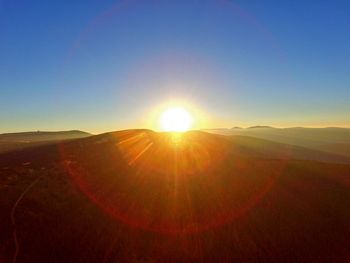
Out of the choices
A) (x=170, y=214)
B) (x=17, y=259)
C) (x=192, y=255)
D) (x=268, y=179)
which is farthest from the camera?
(x=268, y=179)

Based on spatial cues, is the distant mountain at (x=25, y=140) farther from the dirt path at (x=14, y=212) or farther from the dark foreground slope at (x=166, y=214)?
the dirt path at (x=14, y=212)

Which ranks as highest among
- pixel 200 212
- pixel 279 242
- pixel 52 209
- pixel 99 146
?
pixel 99 146

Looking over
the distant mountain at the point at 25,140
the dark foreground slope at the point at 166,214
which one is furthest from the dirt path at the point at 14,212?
the distant mountain at the point at 25,140

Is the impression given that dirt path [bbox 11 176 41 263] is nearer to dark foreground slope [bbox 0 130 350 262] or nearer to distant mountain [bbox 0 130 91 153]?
dark foreground slope [bbox 0 130 350 262]

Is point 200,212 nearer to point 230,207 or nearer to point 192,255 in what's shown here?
point 230,207

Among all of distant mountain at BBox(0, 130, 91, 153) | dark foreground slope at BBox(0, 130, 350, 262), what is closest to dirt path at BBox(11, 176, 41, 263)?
dark foreground slope at BBox(0, 130, 350, 262)

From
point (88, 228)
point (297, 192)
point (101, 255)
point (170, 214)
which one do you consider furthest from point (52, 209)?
point (297, 192)

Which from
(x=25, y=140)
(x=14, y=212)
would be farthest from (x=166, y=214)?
(x=25, y=140)

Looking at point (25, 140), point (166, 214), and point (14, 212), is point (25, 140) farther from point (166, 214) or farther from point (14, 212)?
point (166, 214)

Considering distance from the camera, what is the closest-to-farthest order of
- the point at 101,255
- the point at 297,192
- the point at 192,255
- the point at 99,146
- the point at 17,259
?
the point at 17,259 → the point at 101,255 → the point at 192,255 → the point at 297,192 → the point at 99,146

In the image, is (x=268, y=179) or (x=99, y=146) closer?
(x=268, y=179)
